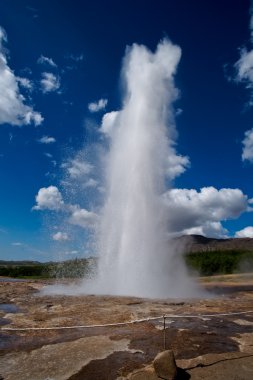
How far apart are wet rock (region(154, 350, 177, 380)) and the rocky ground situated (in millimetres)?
293

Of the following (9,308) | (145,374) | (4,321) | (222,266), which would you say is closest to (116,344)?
(145,374)

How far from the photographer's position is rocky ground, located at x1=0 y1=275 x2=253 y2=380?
779 centimetres

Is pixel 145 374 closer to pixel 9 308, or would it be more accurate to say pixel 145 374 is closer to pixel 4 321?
pixel 4 321

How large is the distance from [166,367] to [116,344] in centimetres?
289

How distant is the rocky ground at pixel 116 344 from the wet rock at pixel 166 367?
0.96 feet

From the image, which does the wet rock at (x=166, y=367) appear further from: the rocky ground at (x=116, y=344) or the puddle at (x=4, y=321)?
the puddle at (x=4, y=321)

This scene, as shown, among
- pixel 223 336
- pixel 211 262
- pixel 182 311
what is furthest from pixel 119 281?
pixel 211 262

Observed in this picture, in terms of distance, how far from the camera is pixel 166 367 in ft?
24.1

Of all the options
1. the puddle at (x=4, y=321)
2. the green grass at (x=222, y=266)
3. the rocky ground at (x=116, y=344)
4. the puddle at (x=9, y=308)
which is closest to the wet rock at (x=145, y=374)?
the rocky ground at (x=116, y=344)

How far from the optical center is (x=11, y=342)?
10156mm

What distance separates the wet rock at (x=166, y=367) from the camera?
7.24m

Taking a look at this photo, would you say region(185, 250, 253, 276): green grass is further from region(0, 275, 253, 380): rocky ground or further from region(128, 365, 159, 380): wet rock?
Answer: region(128, 365, 159, 380): wet rock

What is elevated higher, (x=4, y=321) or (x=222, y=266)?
(x=222, y=266)

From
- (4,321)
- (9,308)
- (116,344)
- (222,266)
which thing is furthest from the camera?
(222,266)
